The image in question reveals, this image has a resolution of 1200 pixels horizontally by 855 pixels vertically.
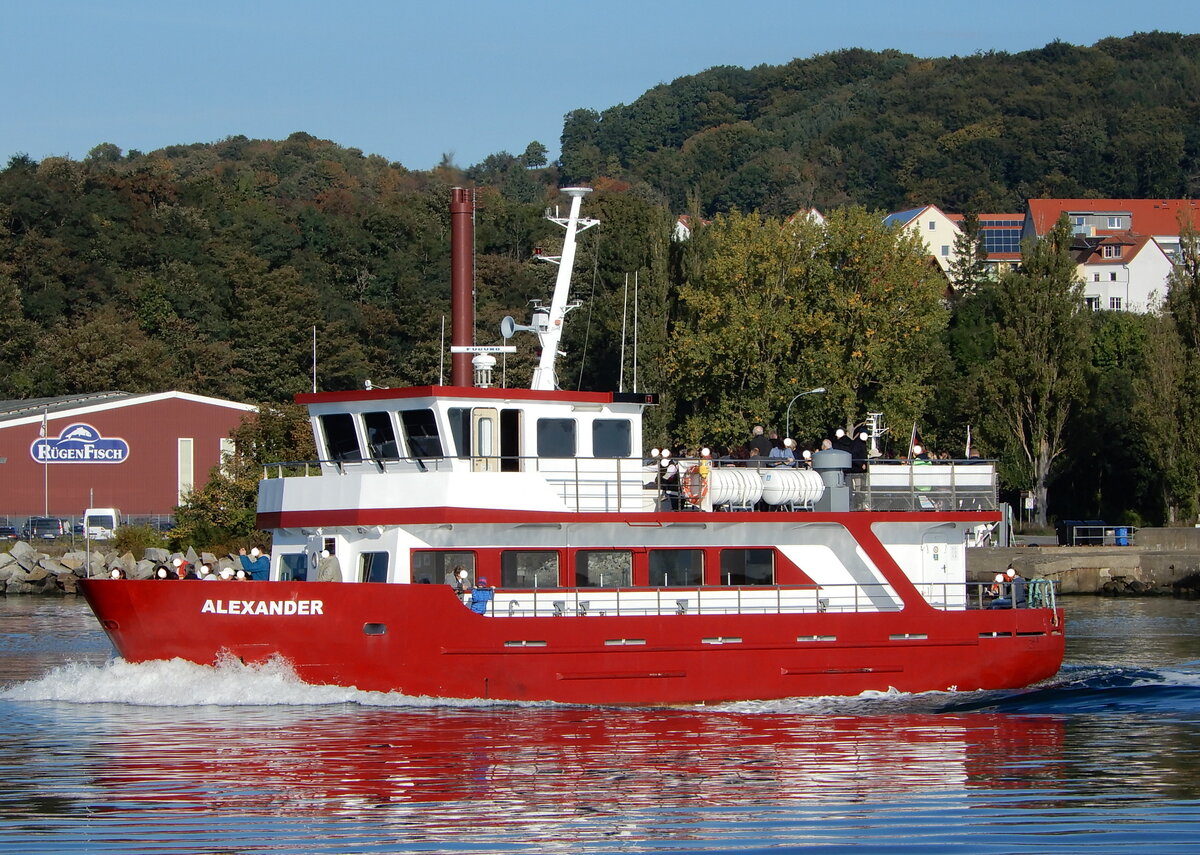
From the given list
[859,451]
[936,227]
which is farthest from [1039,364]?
[936,227]

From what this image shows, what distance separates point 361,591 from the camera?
1986 centimetres

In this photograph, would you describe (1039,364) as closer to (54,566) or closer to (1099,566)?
(1099,566)

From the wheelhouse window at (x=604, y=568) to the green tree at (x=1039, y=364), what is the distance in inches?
1431

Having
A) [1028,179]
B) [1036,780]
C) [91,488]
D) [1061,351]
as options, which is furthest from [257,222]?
[1028,179]

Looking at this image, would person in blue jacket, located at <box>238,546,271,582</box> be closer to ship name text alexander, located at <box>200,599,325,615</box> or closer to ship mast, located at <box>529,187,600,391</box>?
ship name text alexander, located at <box>200,599,325,615</box>

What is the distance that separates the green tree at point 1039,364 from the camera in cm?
5525

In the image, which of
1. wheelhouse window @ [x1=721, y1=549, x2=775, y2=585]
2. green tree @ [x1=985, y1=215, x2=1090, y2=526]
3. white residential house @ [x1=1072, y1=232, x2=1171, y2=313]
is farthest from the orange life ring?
white residential house @ [x1=1072, y1=232, x2=1171, y2=313]

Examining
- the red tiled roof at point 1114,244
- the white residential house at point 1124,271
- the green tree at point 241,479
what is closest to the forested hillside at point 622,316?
the green tree at point 241,479

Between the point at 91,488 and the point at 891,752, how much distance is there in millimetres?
43794

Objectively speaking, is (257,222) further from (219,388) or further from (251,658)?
(251,658)

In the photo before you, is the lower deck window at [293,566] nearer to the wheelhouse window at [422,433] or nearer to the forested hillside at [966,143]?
the wheelhouse window at [422,433]

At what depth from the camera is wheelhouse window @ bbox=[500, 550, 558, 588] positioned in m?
21.2

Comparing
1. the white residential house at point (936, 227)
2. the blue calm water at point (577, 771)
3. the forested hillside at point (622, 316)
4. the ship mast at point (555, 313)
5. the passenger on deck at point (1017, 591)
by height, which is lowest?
the blue calm water at point (577, 771)

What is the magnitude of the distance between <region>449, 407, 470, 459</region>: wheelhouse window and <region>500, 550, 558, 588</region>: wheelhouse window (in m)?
1.49
